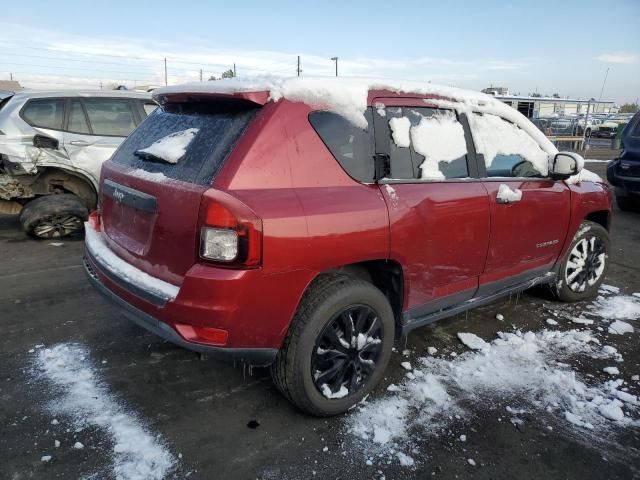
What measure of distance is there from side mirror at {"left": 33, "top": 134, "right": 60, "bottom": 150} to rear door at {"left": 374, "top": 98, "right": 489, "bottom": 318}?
187 inches

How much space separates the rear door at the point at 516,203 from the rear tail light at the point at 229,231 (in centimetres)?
173

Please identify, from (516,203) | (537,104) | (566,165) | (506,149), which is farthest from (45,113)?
(537,104)

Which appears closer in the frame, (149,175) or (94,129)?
(149,175)

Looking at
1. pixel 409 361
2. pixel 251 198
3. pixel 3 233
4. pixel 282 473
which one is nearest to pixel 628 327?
pixel 409 361

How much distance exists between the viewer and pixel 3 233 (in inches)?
247

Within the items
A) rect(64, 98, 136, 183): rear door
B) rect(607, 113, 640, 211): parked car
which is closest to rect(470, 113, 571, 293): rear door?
rect(64, 98, 136, 183): rear door

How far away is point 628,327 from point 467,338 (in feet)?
4.54

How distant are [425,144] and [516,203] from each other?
0.88 meters

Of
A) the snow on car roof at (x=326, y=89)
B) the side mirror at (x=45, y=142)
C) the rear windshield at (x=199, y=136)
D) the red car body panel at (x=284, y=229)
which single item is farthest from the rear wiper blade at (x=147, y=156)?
the side mirror at (x=45, y=142)

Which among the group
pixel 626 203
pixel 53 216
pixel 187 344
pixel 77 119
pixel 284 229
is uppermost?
pixel 77 119

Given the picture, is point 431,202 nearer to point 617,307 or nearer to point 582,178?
point 582,178

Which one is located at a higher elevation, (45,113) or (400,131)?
(400,131)

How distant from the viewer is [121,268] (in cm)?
257

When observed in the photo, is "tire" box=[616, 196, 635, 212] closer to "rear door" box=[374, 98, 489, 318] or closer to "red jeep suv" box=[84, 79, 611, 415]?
"red jeep suv" box=[84, 79, 611, 415]
